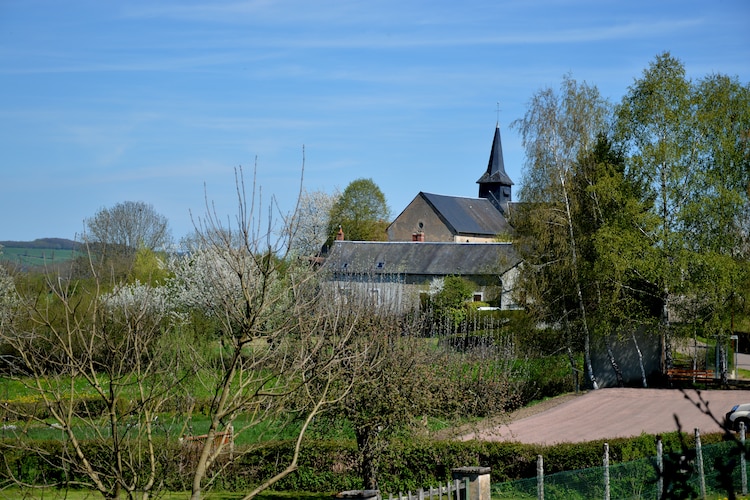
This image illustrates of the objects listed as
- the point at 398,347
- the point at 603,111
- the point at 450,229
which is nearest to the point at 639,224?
the point at 603,111

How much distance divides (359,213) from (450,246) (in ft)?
58.7

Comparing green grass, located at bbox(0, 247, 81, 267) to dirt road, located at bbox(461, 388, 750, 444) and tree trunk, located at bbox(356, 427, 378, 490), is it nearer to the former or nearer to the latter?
tree trunk, located at bbox(356, 427, 378, 490)

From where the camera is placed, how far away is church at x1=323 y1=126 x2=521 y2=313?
4038cm

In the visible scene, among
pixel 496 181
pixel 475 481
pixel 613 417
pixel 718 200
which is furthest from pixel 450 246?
pixel 475 481

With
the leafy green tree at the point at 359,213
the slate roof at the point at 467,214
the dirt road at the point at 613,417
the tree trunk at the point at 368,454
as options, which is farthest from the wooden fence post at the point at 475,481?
the leafy green tree at the point at 359,213

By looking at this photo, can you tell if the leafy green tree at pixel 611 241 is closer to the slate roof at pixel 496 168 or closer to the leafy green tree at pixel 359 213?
the leafy green tree at pixel 359 213

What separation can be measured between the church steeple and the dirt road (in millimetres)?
54257

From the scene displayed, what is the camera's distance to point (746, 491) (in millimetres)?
12945

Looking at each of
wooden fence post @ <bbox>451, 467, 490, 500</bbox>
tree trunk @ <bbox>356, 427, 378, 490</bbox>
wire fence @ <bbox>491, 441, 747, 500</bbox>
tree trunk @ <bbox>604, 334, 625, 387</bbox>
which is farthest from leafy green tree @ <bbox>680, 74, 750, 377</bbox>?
wooden fence post @ <bbox>451, 467, 490, 500</bbox>

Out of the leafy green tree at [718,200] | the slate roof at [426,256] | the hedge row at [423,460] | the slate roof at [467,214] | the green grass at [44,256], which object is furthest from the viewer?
the slate roof at [467,214]

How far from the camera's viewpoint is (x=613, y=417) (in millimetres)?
25594

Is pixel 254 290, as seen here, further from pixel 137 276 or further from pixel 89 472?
pixel 137 276

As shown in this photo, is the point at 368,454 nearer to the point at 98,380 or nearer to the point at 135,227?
the point at 98,380

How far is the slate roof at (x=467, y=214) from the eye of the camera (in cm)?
7175
